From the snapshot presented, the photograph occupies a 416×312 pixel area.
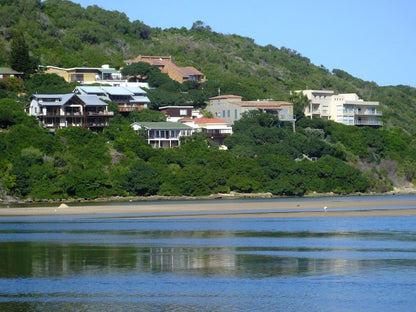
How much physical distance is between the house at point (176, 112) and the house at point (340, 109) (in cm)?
2222

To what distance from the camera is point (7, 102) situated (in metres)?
80.6

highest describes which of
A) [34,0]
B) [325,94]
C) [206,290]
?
[34,0]

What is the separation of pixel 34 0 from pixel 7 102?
53.9 m

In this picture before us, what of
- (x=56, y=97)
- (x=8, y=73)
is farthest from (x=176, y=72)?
(x=56, y=97)

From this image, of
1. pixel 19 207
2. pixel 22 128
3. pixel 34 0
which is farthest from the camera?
pixel 34 0

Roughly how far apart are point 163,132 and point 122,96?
919 centimetres

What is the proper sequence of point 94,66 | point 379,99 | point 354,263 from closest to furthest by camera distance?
point 354,263 → point 94,66 → point 379,99

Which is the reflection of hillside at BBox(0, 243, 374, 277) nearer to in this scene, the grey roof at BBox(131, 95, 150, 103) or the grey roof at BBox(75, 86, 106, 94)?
the grey roof at BBox(75, 86, 106, 94)

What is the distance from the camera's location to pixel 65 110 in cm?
8331

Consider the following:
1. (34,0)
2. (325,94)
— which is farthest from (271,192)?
(34,0)

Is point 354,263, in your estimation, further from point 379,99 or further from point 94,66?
point 379,99

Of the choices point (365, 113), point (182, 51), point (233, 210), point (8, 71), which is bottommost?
point (233, 210)

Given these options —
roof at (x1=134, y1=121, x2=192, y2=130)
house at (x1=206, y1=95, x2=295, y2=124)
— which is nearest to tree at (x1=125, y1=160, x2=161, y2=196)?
roof at (x1=134, y1=121, x2=192, y2=130)

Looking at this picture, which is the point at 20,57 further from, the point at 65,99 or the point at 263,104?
the point at 263,104
